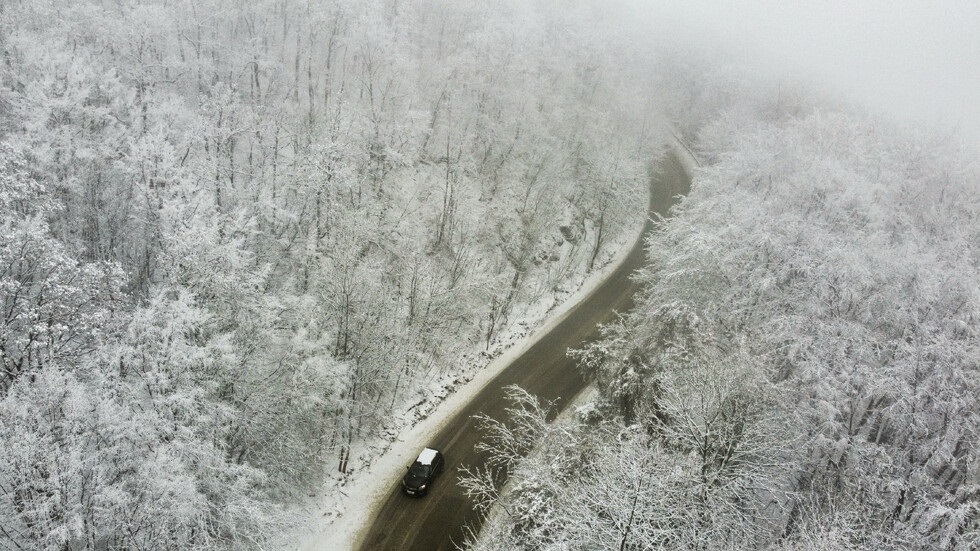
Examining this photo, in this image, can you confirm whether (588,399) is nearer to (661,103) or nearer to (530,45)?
(530,45)

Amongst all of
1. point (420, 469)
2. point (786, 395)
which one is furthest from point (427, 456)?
point (786, 395)

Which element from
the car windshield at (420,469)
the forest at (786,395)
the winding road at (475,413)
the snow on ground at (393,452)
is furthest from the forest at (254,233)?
the forest at (786,395)

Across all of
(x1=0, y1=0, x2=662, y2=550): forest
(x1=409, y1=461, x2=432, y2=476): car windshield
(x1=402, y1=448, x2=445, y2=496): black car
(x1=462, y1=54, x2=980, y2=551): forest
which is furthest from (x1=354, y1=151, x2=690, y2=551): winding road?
(x1=0, y1=0, x2=662, y2=550): forest

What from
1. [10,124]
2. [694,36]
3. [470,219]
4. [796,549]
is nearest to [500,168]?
[470,219]

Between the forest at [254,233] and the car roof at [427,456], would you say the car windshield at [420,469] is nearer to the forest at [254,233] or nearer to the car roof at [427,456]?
the car roof at [427,456]

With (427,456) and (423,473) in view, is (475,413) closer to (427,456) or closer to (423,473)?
(427,456)

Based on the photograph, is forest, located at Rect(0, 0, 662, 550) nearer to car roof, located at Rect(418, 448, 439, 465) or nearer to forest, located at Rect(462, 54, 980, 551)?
car roof, located at Rect(418, 448, 439, 465)
